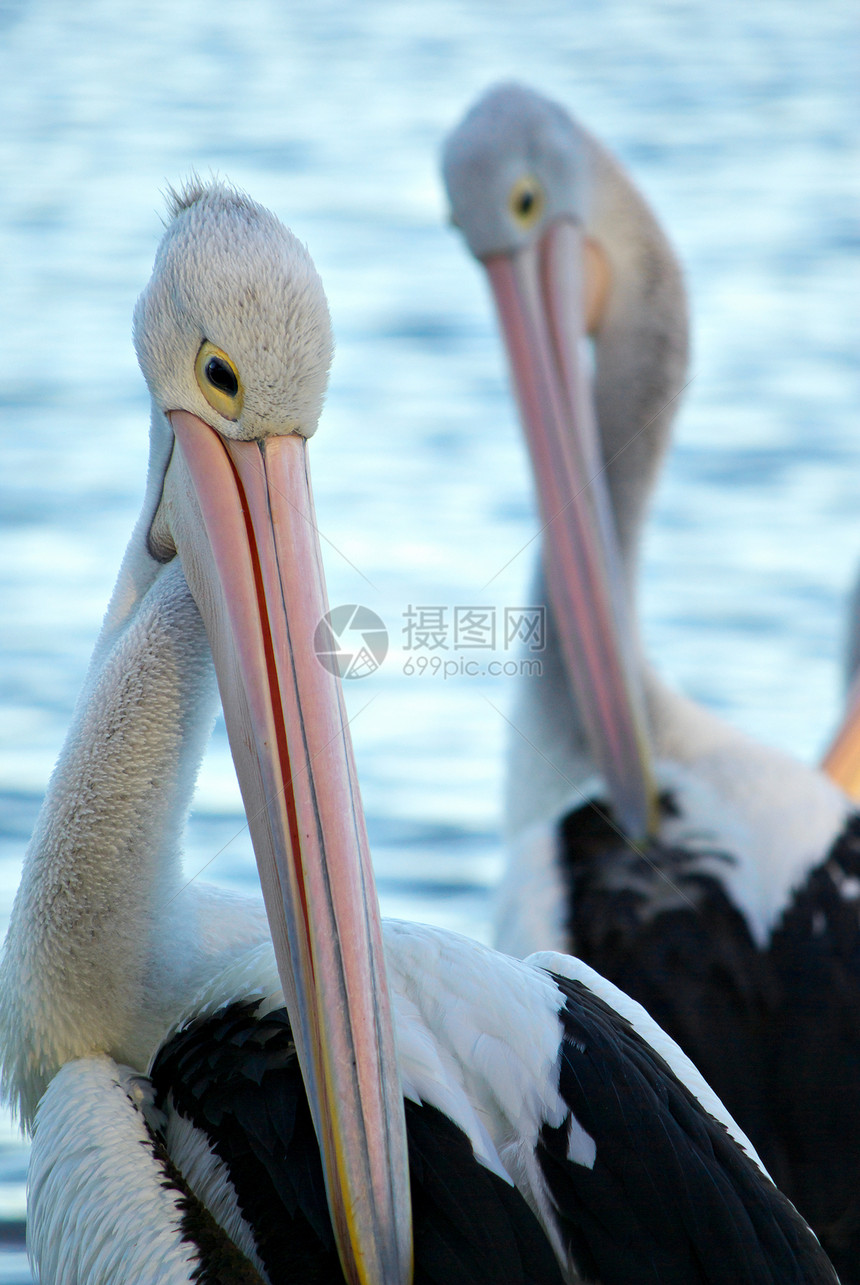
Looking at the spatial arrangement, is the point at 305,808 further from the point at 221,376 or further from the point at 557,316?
the point at 557,316

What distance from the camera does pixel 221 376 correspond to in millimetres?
1881

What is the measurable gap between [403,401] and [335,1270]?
17.6 feet

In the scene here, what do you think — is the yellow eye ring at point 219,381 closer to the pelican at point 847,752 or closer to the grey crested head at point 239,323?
the grey crested head at point 239,323

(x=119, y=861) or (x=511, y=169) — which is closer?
(x=119, y=861)

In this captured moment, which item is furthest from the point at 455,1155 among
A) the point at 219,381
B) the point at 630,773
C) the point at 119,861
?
the point at 630,773

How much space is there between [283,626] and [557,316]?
1.82 m

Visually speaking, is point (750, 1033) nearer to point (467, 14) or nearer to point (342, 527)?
point (342, 527)

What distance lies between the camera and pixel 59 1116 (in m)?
1.92

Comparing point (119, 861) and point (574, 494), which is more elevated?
point (574, 494)

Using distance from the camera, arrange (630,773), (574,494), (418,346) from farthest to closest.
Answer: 1. (418,346)
2. (574,494)
3. (630,773)

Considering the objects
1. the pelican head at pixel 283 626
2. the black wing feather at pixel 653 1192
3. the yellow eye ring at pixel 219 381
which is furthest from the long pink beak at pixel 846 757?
the yellow eye ring at pixel 219 381

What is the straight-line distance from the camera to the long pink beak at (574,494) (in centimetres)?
313

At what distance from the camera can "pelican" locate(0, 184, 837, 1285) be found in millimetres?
1692

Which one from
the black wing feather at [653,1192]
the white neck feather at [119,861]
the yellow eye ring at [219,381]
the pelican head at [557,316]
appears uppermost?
the pelican head at [557,316]
